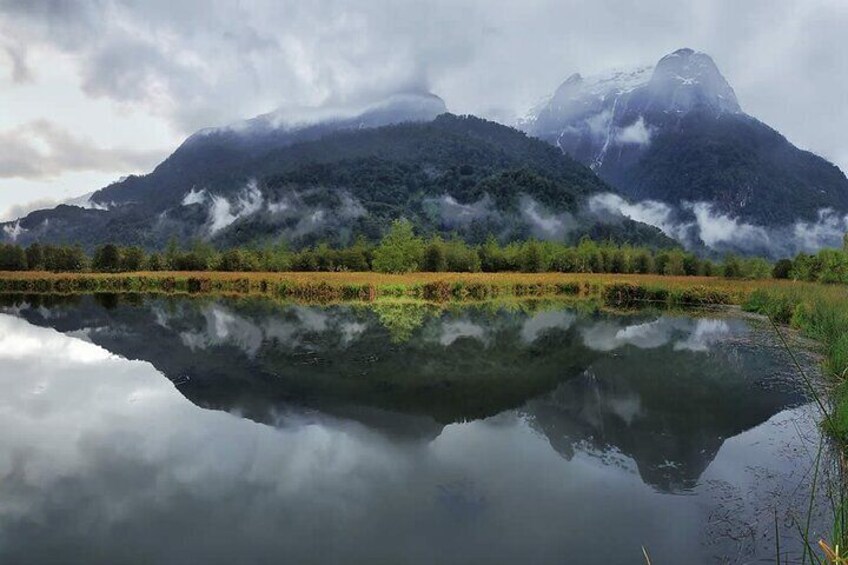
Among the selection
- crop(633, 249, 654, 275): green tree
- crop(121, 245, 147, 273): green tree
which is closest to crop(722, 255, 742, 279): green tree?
crop(633, 249, 654, 275): green tree

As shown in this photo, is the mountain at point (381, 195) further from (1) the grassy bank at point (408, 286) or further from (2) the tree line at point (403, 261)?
(1) the grassy bank at point (408, 286)

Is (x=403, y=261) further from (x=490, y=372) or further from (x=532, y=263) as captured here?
(x=490, y=372)

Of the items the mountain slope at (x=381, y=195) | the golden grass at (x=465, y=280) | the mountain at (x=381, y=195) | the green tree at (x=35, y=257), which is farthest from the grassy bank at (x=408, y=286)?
the mountain at (x=381, y=195)

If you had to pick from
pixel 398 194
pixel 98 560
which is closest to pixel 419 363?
pixel 98 560

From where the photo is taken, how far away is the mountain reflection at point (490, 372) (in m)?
10.0

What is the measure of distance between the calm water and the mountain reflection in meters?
0.08

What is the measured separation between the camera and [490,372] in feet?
48.3

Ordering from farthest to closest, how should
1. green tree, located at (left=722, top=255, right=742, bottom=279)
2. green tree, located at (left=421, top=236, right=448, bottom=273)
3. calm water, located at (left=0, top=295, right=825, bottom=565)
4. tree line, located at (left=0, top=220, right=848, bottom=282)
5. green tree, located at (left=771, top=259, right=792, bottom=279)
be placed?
tree line, located at (left=0, top=220, right=848, bottom=282) < green tree, located at (left=421, top=236, right=448, bottom=273) < green tree, located at (left=722, top=255, right=742, bottom=279) < green tree, located at (left=771, top=259, right=792, bottom=279) < calm water, located at (left=0, top=295, right=825, bottom=565)

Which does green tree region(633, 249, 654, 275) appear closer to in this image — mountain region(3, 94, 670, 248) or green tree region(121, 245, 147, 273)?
green tree region(121, 245, 147, 273)

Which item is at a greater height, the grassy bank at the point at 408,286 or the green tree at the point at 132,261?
the green tree at the point at 132,261

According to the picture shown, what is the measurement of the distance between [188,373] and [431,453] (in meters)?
8.36

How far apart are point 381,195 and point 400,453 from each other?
463 ft

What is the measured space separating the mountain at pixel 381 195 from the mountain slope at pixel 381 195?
12.6 inches

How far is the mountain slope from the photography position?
Result: 424 ft
